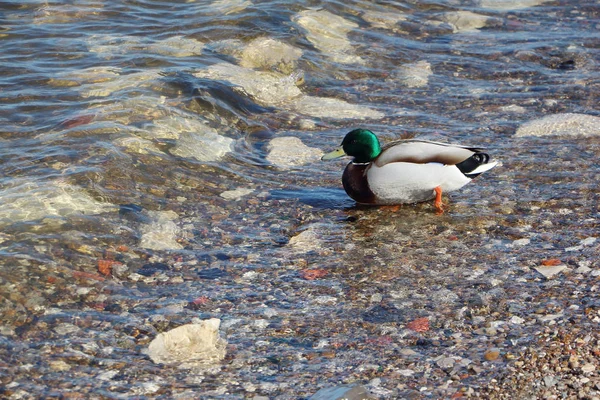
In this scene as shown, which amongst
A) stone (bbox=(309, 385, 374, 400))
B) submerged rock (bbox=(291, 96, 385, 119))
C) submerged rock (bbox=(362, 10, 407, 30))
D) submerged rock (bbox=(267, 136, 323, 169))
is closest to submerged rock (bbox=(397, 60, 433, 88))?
submerged rock (bbox=(291, 96, 385, 119))

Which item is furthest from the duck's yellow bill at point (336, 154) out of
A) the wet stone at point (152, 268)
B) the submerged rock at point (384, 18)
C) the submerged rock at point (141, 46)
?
the submerged rock at point (384, 18)

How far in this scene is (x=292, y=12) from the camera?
38.2 feet

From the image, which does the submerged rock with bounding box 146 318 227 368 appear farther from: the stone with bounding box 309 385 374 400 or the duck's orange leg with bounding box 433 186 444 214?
the duck's orange leg with bounding box 433 186 444 214

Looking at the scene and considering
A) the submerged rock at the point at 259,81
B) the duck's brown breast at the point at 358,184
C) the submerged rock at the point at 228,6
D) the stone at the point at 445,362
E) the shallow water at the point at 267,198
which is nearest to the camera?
the stone at the point at 445,362

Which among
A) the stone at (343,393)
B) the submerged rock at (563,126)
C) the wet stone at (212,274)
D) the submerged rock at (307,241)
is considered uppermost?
the submerged rock at (563,126)

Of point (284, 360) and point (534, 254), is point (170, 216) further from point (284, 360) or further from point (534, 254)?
point (534, 254)

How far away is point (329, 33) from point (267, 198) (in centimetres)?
499

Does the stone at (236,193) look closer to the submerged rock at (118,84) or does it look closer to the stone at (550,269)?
the submerged rock at (118,84)

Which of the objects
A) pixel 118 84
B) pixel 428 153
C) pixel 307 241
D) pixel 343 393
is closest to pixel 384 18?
pixel 118 84

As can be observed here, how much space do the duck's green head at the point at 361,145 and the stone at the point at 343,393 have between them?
10.1 feet

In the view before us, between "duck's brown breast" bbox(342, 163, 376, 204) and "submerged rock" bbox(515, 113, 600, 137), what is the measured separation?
7.14ft

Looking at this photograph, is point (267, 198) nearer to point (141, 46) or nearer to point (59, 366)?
point (59, 366)

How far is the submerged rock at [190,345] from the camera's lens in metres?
4.50

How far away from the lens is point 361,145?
6805 mm
